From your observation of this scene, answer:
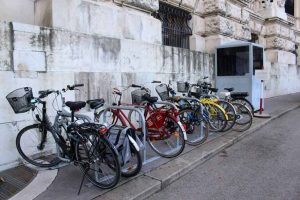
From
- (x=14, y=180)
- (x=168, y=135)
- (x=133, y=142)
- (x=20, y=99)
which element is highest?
(x=20, y=99)

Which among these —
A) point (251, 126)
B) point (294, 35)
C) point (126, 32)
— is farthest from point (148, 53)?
point (294, 35)

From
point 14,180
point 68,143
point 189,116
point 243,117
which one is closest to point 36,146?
point 14,180

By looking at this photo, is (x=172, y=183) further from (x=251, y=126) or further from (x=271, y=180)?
(x=251, y=126)

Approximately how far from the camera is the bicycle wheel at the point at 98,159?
3551mm

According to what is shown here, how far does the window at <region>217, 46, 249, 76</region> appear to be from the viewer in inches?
357

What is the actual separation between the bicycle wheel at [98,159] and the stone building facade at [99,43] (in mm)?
1389

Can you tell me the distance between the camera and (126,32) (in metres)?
6.55

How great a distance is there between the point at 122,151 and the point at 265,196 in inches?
71.5

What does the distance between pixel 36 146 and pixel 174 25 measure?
19.6 ft

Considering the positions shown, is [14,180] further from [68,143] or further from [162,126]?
[162,126]

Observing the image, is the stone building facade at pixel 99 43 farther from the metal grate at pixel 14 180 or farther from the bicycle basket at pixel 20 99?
the bicycle basket at pixel 20 99

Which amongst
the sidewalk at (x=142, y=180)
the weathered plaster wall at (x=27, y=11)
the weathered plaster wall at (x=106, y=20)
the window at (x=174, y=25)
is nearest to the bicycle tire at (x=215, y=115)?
the sidewalk at (x=142, y=180)

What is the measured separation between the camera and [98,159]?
→ 3.66 meters

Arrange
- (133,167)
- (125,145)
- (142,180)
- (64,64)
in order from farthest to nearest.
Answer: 1. (64,64)
2. (133,167)
3. (142,180)
4. (125,145)
